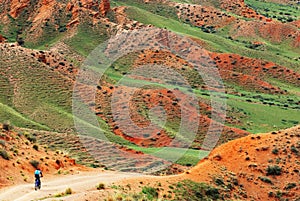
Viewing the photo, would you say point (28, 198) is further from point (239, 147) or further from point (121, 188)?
point (239, 147)

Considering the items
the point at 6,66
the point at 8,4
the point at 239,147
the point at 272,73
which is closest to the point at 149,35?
the point at 272,73

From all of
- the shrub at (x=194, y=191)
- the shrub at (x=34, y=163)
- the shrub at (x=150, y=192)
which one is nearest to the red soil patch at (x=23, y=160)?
the shrub at (x=34, y=163)

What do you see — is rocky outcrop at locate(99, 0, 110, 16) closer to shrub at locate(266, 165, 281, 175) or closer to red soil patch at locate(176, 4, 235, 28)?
red soil patch at locate(176, 4, 235, 28)

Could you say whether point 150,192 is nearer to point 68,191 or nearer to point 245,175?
point 68,191

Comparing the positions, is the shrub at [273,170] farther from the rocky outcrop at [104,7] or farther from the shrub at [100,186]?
the rocky outcrop at [104,7]

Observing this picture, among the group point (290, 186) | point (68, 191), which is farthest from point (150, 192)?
point (290, 186)

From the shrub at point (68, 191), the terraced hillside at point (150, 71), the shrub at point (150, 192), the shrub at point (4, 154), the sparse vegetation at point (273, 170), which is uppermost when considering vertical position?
the shrub at point (68, 191)

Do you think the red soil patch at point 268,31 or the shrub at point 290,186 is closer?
the shrub at point 290,186
